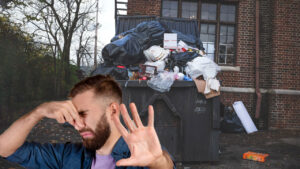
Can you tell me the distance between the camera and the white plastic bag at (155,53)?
437 centimetres

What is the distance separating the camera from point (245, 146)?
5.50m

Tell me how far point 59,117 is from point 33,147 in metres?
0.34

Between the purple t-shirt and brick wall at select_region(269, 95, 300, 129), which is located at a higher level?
the purple t-shirt

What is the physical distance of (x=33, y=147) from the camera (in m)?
1.32

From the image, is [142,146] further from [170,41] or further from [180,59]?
Answer: [170,41]

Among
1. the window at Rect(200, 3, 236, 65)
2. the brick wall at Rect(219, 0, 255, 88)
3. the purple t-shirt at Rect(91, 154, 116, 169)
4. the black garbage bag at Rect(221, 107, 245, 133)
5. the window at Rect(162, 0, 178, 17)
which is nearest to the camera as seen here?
the purple t-shirt at Rect(91, 154, 116, 169)

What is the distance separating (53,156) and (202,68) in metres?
3.07

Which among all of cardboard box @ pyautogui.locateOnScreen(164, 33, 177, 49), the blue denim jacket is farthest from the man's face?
cardboard box @ pyautogui.locateOnScreen(164, 33, 177, 49)

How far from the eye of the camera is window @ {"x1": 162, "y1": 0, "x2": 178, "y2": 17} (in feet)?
25.6

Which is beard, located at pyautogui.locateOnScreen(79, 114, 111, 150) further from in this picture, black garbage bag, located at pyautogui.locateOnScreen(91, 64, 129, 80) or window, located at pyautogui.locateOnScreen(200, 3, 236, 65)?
window, located at pyautogui.locateOnScreen(200, 3, 236, 65)

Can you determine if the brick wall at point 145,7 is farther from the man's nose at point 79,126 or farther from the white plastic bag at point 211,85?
the man's nose at point 79,126

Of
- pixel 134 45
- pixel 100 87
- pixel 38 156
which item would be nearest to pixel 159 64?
pixel 134 45

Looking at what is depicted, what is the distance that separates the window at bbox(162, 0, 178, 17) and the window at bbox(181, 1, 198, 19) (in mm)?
243

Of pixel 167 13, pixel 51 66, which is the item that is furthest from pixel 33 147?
pixel 51 66
